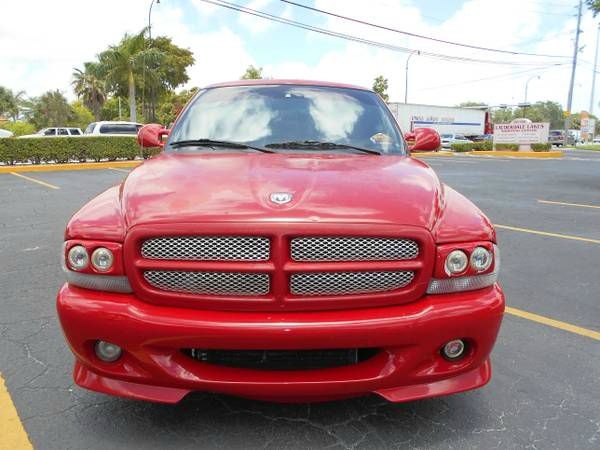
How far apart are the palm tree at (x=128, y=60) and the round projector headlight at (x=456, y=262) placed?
3203 centimetres

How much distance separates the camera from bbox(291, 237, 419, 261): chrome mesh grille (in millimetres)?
2061

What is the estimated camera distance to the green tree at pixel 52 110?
6247 centimetres

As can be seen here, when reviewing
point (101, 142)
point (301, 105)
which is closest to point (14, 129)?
point (101, 142)

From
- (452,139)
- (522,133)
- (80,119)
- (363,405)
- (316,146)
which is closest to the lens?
(363,405)

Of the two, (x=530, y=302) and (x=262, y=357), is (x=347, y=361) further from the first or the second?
(x=530, y=302)

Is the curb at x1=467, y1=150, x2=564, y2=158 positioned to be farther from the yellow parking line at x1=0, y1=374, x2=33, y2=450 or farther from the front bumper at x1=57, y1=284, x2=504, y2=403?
the yellow parking line at x1=0, y1=374, x2=33, y2=450

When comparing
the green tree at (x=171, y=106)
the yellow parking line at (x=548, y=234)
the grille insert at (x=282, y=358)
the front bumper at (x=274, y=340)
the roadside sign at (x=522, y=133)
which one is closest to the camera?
the front bumper at (x=274, y=340)

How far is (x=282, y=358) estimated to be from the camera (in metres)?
2.09

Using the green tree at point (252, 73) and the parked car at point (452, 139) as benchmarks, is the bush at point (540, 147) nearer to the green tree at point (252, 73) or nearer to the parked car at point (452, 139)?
the parked car at point (452, 139)

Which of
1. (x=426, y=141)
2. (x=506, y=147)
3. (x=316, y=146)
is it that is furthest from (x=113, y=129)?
(x=506, y=147)

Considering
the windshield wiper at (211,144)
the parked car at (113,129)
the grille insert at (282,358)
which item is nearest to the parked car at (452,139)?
the parked car at (113,129)

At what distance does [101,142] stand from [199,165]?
18.2 metres

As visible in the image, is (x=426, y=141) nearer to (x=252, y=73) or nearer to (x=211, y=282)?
(x=211, y=282)

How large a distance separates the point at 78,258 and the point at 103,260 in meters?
0.13
